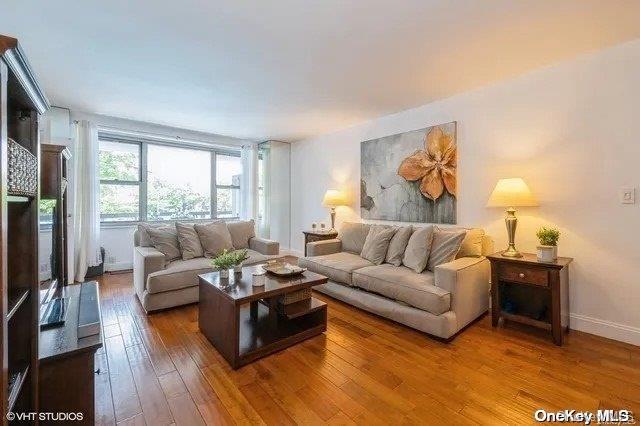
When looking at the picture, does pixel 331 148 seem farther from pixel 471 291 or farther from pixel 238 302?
pixel 238 302

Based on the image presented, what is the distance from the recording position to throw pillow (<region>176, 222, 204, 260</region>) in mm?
3213

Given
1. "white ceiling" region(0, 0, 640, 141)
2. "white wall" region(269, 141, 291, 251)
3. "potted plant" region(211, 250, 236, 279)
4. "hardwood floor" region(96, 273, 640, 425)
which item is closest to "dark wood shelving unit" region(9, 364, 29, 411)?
"hardwood floor" region(96, 273, 640, 425)

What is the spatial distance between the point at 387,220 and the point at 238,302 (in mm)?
2477

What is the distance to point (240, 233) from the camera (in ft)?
12.6

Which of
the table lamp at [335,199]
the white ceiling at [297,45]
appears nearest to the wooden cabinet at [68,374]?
the white ceiling at [297,45]

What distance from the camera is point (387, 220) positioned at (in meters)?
3.82

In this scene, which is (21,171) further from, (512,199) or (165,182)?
(165,182)

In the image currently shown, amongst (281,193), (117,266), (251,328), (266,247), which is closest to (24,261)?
(251,328)

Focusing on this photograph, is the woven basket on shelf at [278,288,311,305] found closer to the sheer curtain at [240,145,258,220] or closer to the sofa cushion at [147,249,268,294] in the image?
the sofa cushion at [147,249,268,294]

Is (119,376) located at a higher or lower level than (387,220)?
lower

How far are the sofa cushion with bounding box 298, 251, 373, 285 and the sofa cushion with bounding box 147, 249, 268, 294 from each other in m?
1.13

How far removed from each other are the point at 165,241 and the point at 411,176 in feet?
9.83

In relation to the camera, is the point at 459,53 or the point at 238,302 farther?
the point at 459,53

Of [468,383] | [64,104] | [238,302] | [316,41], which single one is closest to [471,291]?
[468,383]
